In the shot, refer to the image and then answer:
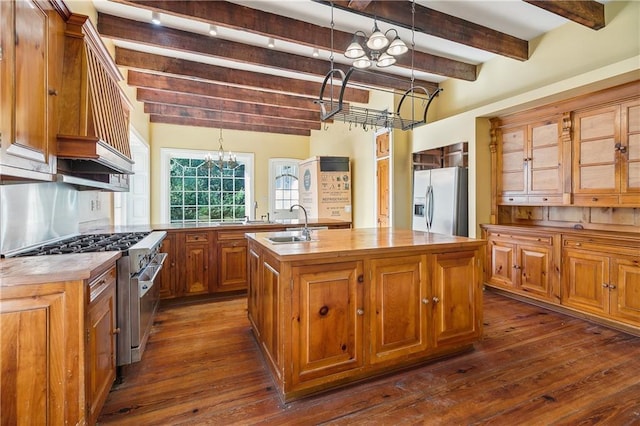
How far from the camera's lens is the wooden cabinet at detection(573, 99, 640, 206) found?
9.18 ft

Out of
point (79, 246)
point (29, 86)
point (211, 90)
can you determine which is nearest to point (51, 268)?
point (79, 246)

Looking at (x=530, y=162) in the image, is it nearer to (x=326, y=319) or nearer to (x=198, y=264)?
(x=326, y=319)

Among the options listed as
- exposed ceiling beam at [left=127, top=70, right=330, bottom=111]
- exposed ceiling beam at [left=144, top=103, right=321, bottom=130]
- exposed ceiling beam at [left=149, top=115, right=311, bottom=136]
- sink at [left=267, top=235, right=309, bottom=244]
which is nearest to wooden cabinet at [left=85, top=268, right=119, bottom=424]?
sink at [left=267, top=235, right=309, bottom=244]

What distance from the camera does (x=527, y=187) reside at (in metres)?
3.72

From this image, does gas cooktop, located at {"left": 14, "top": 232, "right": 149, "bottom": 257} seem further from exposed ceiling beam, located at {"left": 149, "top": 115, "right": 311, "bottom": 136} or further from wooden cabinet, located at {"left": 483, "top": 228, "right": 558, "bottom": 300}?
exposed ceiling beam, located at {"left": 149, "top": 115, "right": 311, "bottom": 136}

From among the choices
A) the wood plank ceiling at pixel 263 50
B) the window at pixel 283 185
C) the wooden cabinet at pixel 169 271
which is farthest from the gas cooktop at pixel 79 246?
the window at pixel 283 185

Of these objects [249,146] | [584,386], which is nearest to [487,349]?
[584,386]

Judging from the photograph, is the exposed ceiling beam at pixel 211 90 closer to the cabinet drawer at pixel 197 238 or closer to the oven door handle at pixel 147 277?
the cabinet drawer at pixel 197 238

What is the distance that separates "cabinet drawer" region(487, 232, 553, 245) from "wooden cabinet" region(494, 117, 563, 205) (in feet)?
1.38

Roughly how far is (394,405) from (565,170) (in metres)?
3.13

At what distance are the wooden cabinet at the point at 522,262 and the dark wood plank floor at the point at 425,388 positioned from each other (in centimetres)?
74

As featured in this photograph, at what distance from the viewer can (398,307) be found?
83.6 inches

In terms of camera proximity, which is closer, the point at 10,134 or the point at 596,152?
the point at 10,134

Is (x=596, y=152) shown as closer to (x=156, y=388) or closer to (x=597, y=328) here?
(x=597, y=328)
